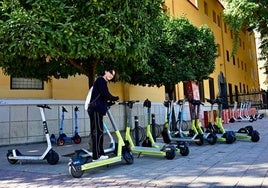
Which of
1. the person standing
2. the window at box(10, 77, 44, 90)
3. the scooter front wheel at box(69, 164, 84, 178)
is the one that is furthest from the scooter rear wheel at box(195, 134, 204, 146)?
the window at box(10, 77, 44, 90)

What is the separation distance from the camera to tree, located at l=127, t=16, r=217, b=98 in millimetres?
11531

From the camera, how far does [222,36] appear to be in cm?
2781

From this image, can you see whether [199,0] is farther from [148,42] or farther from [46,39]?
[46,39]

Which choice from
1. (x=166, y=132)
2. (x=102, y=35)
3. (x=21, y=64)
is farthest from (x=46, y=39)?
(x=166, y=132)

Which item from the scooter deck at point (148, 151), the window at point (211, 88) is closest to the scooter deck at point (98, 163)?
the scooter deck at point (148, 151)

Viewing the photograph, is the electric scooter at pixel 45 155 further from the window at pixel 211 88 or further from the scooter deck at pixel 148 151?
the window at pixel 211 88

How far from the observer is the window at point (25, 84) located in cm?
1057

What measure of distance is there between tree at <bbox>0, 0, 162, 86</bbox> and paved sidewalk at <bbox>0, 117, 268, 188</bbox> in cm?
208

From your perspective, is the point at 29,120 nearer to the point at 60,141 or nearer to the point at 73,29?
the point at 60,141

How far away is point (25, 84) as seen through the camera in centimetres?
1083

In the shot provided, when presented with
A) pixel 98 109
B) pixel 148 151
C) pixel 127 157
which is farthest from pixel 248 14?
pixel 98 109

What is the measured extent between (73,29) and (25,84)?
5731 mm

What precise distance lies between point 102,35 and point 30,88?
586 centimetres

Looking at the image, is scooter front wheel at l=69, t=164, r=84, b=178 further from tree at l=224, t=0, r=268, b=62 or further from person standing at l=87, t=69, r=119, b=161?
tree at l=224, t=0, r=268, b=62
